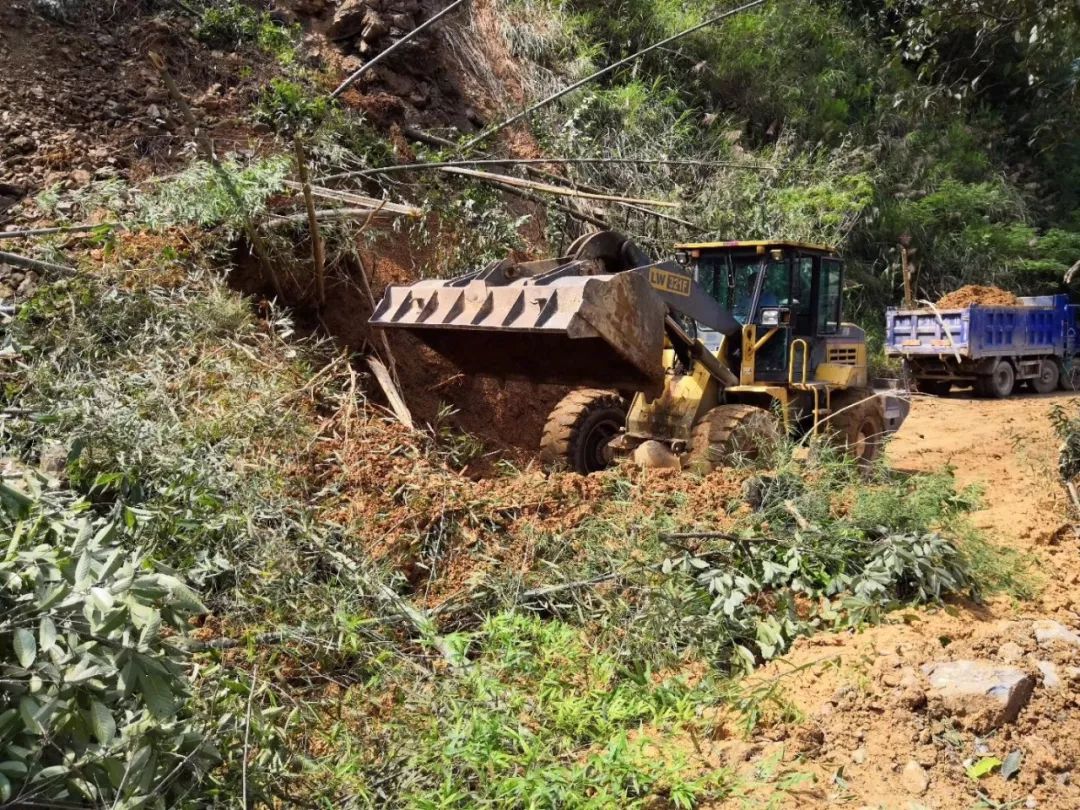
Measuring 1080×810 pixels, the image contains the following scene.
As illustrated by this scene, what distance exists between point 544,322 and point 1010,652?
10.5ft

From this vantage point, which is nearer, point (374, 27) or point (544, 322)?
point (544, 322)

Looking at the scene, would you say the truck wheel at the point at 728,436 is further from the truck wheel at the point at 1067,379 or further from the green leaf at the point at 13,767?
the truck wheel at the point at 1067,379

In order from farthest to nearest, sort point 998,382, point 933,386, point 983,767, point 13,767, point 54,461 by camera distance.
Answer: point 933,386, point 998,382, point 54,461, point 983,767, point 13,767

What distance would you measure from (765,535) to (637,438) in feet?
8.30

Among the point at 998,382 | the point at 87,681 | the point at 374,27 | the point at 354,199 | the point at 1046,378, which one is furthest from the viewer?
the point at 1046,378

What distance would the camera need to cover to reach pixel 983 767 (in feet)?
11.9

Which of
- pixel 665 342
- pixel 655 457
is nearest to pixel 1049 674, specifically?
pixel 655 457

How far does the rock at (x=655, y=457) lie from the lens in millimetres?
7250

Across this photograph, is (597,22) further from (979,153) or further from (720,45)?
(979,153)

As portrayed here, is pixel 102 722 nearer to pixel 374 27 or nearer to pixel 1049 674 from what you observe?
pixel 1049 674

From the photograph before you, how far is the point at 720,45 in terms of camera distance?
55.6ft

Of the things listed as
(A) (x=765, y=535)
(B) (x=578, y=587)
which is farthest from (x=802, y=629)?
(B) (x=578, y=587)

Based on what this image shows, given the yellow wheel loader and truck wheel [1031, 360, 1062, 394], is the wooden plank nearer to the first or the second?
the yellow wheel loader

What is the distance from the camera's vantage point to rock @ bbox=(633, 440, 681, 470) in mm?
7250
